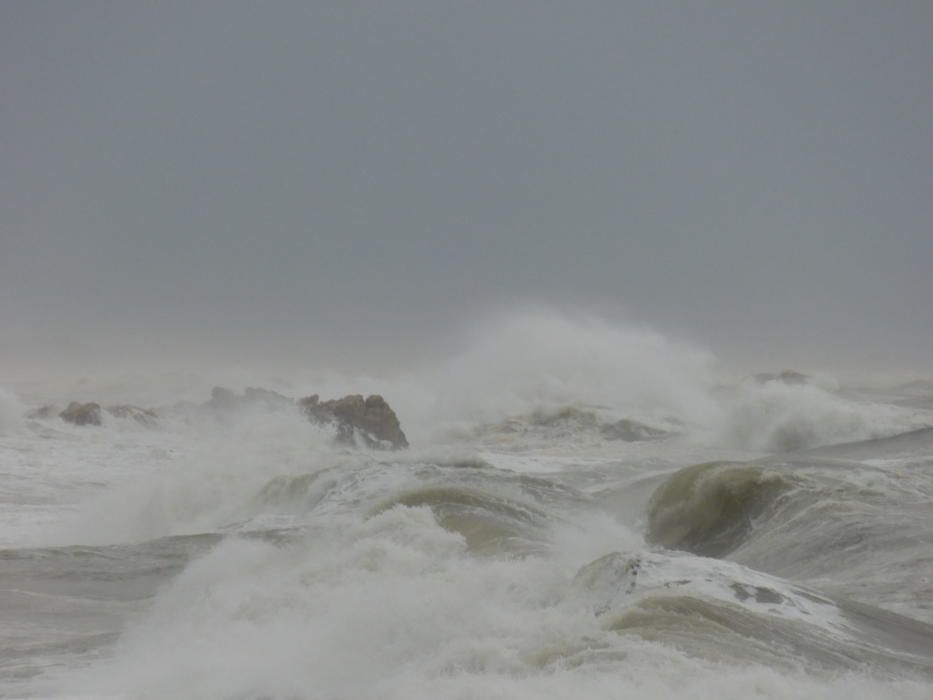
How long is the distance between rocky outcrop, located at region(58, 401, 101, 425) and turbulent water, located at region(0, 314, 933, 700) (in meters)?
21.6

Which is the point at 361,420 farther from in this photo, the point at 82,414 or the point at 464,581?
the point at 464,581

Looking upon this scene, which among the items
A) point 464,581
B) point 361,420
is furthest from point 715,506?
point 361,420

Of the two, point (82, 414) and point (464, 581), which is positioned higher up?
point (82, 414)

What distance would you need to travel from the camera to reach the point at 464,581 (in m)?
6.62

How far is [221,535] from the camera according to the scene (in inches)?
520

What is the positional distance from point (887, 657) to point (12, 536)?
13.7 meters

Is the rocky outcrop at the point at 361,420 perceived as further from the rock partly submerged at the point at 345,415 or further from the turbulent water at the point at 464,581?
the turbulent water at the point at 464,581

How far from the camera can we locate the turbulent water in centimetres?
436

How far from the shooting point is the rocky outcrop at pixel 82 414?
42.6 meters

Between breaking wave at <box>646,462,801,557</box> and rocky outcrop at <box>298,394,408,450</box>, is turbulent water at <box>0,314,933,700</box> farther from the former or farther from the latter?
rocky outcrop at <box>298,394,408,450</box>

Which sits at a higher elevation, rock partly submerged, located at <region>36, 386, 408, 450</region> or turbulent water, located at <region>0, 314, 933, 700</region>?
rock partly submerged, located at <region>36, 386, 408, 450</region>

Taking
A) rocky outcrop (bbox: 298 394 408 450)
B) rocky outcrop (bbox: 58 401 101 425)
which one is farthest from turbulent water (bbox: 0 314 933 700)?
rocky outcrop (bbox: 58 401 101 425)

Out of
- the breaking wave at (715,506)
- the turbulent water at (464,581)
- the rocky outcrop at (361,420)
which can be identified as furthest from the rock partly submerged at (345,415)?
the breaking wave at (715,506)

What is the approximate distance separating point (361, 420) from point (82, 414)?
1685 centimetres
